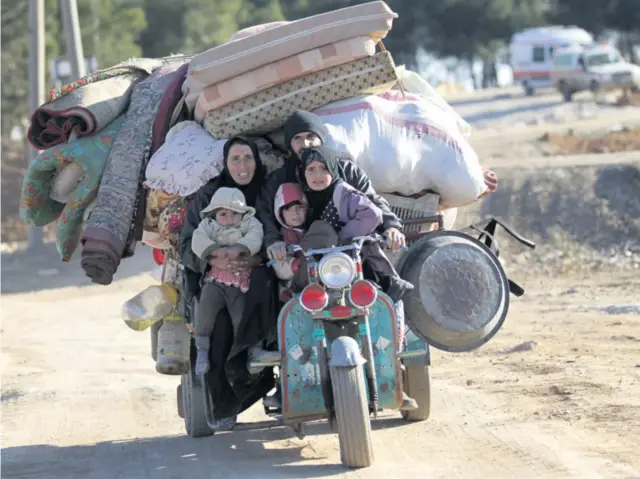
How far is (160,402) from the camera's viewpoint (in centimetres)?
1012

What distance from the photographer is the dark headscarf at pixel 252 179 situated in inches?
291

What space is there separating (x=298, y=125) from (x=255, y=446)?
79.9 inches

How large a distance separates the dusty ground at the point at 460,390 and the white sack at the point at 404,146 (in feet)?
4.71

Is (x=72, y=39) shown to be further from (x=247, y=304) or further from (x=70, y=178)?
(x=247, y=304)

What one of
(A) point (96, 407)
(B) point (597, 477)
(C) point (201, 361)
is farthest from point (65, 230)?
(B) point (597, 477)

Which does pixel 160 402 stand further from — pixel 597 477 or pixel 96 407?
pixel 597 477

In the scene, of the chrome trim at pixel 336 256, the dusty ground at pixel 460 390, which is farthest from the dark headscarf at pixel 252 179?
the dusty ground at pixel 460 390

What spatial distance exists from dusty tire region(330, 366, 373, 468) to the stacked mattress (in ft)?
5.93

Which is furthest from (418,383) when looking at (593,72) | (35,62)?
(593,72)

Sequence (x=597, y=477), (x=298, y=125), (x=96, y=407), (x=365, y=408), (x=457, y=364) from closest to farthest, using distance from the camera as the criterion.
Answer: (x=597, y=477)
(x=365, y=408)
(x=298, y=125)
(x=96, y=407)
(x=457, y=364)

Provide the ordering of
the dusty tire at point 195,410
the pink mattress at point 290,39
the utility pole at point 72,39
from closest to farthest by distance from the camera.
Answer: the pink mattress at point 290,39, the dusty tire at point 195,410, the utility pole at point 72,39

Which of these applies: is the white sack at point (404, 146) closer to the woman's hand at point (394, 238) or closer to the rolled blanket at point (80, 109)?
the woman's hand at point (394, 238)

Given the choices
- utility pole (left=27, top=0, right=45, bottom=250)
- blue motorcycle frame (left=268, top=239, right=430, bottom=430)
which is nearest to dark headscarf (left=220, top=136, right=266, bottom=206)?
blue motorcycle frame (left=268, top=239, right=430, bottom=430)

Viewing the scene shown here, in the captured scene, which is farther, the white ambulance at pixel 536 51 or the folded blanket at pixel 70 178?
the white ambulance at pixel 536 51
